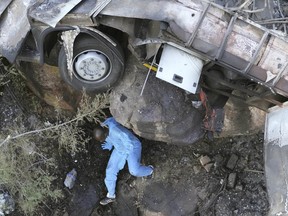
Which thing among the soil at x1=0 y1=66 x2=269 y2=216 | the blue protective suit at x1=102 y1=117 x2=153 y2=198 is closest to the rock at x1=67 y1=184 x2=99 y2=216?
the soil at x1=0 y1=66 x2=269 y2=216

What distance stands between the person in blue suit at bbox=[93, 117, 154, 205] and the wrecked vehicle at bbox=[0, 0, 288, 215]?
2.38 ft

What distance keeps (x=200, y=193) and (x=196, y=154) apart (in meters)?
0.54

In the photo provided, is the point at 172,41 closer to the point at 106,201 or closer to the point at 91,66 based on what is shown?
the point at 91,66

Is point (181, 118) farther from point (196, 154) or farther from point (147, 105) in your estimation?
point (196, 154)

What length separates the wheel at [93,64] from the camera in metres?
6.45

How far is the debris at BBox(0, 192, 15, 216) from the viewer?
7543 millimetres

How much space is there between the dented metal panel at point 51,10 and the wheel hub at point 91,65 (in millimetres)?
588

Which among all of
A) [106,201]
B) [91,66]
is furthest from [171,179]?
[91,66]

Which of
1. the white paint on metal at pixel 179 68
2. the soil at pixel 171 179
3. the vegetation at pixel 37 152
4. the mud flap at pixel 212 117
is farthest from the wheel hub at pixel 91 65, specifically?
the soil at pixel 171 179

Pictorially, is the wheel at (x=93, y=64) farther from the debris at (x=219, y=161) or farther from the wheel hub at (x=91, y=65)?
the debris at (x=219, y=161)

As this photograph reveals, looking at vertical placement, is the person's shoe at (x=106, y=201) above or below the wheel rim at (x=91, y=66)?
below

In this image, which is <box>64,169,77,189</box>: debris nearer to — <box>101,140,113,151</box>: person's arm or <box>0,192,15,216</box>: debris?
<box>101,140,113,151</box>: person's arm

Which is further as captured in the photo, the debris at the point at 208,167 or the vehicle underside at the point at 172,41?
the debris at the point at 208,167

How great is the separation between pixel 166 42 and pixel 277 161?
1.72 metres
